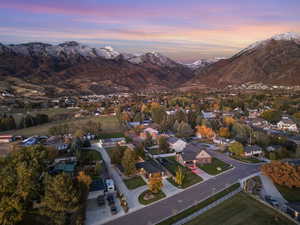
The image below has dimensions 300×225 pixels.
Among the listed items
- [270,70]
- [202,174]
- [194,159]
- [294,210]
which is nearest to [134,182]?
[202,174]

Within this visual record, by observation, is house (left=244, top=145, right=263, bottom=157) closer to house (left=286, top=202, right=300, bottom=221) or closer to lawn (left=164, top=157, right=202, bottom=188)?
lawn (left=164, top=157, right=202, bottom=188)

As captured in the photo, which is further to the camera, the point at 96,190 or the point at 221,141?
the point at 221,141

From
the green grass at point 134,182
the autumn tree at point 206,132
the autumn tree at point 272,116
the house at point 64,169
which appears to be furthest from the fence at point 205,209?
the autumn tree at point 272,116

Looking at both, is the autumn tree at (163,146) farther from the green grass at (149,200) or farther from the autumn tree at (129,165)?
the green grass at (149,200)

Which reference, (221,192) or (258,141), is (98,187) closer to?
(221,192)

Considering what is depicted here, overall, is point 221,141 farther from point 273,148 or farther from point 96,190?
point 96,190

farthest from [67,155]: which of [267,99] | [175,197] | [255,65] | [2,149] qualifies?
[255,65]

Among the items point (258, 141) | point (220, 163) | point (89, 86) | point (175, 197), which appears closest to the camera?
point (175, 197)
